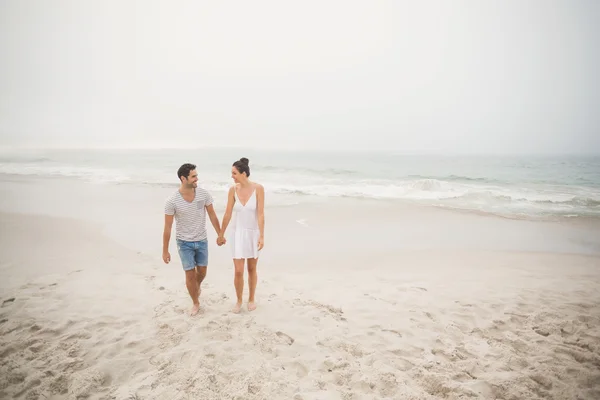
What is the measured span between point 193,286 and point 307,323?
1.66 metres

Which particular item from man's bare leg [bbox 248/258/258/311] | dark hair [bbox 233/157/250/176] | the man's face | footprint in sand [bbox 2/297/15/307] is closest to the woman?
dark hair [bbox 233/157/250/176]

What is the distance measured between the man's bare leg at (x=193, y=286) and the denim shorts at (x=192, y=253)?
9 cm

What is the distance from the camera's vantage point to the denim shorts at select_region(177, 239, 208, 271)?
12.4 ft

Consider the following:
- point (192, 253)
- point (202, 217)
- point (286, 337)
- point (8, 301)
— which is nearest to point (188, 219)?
point (202, 217)

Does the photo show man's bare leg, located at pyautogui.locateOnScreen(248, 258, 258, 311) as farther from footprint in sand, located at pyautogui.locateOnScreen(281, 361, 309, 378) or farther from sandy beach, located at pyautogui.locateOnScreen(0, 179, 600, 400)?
footprint in sand, located at pyautogui.locateOnScreen(281, 361, 309, 378)

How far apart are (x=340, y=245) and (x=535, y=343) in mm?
4644

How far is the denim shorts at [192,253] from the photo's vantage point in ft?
12.4

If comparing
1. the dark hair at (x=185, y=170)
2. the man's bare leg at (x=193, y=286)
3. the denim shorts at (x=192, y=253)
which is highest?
the dark hair at (x=185, y=170)

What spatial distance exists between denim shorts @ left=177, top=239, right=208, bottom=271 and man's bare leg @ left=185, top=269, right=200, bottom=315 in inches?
3.5

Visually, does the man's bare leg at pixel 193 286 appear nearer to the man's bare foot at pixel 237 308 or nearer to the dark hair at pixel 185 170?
the man's bare foot at pixel 237 308

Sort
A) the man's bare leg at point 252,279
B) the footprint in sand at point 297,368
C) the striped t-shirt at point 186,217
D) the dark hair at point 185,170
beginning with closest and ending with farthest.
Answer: the footprint in sand at point 297,368, the dark hair at point 185,170, the striped t-shirt at point 186,217, the man's bare leg at point 252,279

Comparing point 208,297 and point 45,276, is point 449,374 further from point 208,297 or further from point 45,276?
point 45,276

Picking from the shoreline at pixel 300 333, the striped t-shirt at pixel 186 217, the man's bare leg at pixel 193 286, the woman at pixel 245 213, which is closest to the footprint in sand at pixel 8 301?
the shoreline at pixel 300 333

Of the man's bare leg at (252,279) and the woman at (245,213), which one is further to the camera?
the man's bare leg at (252,279)
